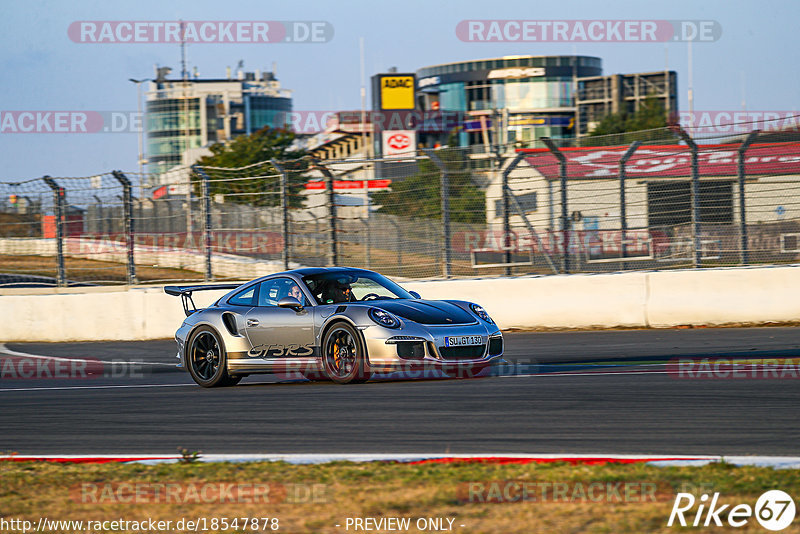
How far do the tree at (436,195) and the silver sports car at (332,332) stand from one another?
17.3ft

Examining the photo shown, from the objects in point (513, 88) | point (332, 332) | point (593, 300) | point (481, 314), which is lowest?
point (593, 300)

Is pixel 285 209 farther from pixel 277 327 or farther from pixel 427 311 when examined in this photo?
pixel 427 311

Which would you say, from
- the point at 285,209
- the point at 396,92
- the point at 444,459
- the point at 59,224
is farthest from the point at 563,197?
the point at 396,92

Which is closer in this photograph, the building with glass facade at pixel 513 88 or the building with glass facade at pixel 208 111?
the building with glass facade at pixel 513 88

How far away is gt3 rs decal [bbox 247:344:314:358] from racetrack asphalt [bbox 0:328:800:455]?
0.31m

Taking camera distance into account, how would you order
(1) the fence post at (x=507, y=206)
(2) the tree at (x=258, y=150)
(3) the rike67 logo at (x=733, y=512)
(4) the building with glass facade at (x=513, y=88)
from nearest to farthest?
(3) the rike67 logo at (x=733, y=512) → (1) the fence post at (x=507, y=206) → (2) the tree at (x=258, y=150) → (4) the building with glass facade at (x=513, y=88)

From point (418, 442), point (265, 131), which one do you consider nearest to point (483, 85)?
point (265, 131)

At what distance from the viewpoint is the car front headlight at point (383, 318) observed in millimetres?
8991

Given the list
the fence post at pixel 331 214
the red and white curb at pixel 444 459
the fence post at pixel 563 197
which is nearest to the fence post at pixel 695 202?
the fence post at pixel 563 197

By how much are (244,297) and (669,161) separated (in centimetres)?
743

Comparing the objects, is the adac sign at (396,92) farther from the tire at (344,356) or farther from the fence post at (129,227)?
the tire at (344,356)

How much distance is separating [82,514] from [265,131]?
231 ft

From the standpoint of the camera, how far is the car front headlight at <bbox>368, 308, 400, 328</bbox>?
354 inches

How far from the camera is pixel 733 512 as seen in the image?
4180mm
